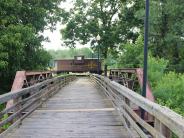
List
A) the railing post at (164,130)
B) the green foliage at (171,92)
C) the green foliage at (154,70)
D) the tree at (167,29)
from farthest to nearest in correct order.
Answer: the tree at (167,29) → the green foliage at (154,70) → the green foliage at (171,92) → the railing post at (164,130)

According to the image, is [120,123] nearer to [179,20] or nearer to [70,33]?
[179,20]

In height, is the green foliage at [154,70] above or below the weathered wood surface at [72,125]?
above

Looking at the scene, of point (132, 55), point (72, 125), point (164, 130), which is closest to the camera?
point (164, 130)

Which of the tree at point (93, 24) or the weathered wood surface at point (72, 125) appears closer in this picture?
the weathered wood surface at point (72, 125)

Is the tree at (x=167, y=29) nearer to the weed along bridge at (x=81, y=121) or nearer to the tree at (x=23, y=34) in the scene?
the tree at (x=23, y=34)

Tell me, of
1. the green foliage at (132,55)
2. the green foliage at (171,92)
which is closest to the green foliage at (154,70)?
the green foliage at (171,92)

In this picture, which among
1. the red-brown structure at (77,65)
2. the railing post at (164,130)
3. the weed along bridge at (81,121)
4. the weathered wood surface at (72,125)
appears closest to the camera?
the railing post at (164,130)

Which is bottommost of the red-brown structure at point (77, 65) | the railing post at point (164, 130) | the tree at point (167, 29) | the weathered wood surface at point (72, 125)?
the weathered wood surface at point (72, 125)

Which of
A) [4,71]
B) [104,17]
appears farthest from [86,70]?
[4,71]

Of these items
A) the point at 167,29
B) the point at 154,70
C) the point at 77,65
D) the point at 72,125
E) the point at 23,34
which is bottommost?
the point at 72,125

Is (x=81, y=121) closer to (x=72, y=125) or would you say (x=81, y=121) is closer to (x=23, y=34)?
(x=72, y=125)

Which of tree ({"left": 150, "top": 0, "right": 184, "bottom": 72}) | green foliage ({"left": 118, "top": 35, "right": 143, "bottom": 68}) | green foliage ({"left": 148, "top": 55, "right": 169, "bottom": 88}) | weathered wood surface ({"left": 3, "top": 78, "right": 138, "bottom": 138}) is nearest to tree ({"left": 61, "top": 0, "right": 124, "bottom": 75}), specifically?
tree ({"left": 150, "top": 0, "right": 184, "bottom": 72})

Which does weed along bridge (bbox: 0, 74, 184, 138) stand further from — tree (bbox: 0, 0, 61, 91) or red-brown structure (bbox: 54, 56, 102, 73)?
red-brown structure (bbox: 54, 56, 102, 73)

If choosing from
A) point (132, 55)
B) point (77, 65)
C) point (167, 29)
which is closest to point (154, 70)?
point (132, 55)
